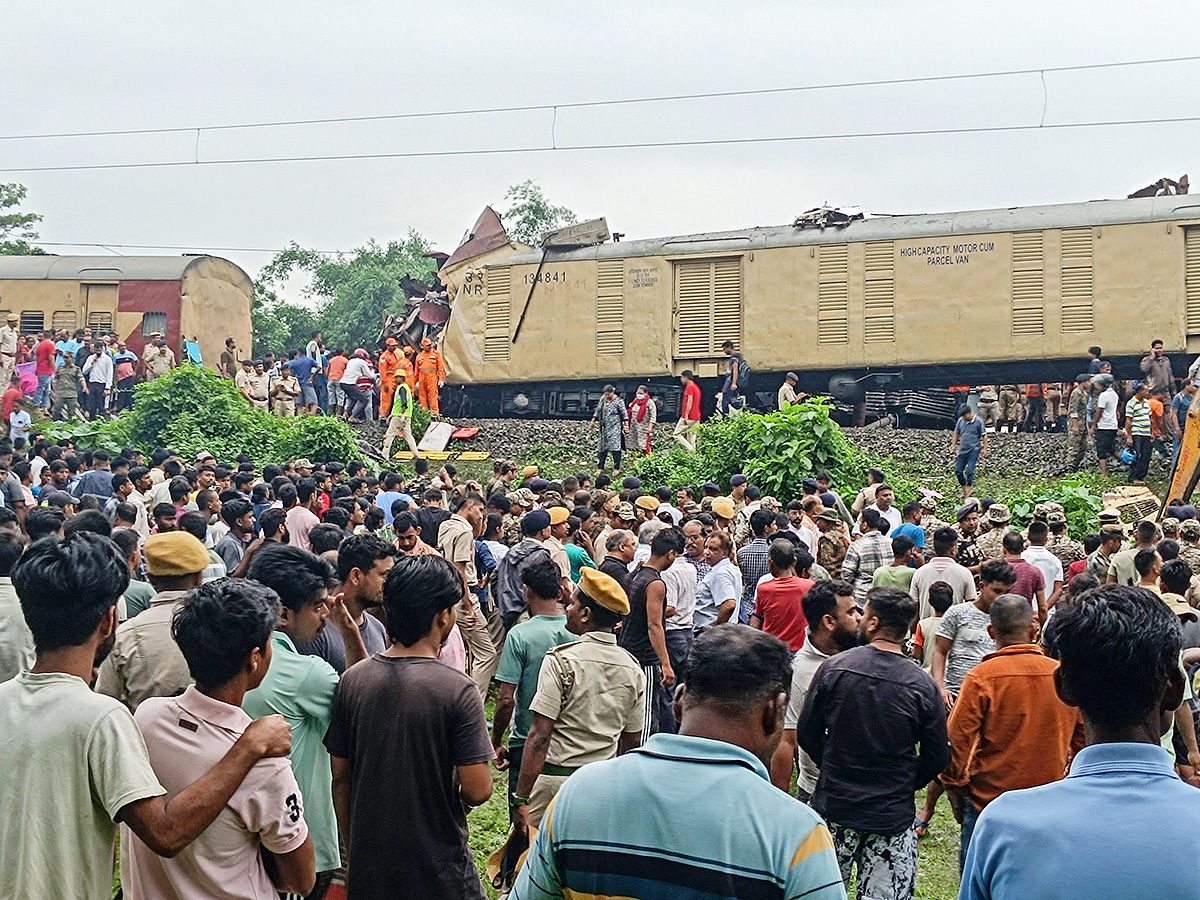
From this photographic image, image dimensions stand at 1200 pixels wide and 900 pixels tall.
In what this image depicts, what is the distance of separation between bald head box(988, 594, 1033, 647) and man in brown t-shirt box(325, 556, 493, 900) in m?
2.23

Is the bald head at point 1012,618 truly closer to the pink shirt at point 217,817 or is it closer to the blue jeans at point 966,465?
the pink shirt at point 217,817

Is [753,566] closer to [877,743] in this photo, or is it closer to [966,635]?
[966,635]

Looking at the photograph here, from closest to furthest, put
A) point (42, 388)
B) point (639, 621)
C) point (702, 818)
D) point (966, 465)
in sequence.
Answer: point (702, 818), point (639, 621), point (966, 465), point (42, 388)

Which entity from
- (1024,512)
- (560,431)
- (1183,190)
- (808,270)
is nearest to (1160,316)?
(1183,190)

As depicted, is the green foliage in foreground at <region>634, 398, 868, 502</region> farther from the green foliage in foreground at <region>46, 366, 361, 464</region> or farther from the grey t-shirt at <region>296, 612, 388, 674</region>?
the grey t-shirt at <region>296, 612, 388, 674</region>

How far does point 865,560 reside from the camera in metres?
8.91

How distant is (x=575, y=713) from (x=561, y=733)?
10cm

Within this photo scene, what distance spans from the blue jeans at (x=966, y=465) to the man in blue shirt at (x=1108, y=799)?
45.4 ft

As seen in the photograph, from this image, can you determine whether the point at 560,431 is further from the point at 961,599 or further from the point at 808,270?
the point at 961,599

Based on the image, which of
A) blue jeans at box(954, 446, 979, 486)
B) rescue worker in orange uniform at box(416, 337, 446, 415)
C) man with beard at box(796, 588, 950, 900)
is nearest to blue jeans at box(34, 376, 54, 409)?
rescue worker in orange uniform at box(416, 337, 446, 415)

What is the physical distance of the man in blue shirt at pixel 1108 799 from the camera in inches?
88.2

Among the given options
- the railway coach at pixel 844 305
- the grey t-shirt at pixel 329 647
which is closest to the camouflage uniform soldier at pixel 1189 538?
the grey t-shirt at pixel 329 647

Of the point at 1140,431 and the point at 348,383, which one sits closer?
the point at 1140,431

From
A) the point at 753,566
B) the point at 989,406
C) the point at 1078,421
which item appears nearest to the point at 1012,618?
the point at 753,566
